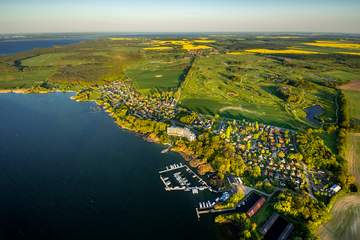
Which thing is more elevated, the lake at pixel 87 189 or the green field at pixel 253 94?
the green field at pixel 253 94

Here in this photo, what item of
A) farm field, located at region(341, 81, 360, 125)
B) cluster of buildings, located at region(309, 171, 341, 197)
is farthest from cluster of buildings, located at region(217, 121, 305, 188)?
farm field, located at region(341, 81, 360, 125)

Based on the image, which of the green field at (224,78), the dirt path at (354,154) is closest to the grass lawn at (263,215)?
the dirt path at (354,154)

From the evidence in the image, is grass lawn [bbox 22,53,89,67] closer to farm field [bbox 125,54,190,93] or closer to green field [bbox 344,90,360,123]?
farm field [bbox 125,54,190,93]

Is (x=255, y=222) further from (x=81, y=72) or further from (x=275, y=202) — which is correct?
(x=81, y=72)

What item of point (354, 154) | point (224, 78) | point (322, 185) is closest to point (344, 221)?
point (322, 185)

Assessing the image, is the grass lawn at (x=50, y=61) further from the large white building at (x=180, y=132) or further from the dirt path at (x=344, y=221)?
the dirt path at (x=344, y=221)
